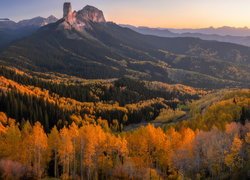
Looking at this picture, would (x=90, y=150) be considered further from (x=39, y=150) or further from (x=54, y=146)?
(x=39, y=150)

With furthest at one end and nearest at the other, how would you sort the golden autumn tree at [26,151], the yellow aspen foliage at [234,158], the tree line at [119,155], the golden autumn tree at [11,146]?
the yellow aspen foliage at [234,158] → the tree line at [119,155] → the golden autumn tree at [11,146] → the golden autumn tree at [26,151]

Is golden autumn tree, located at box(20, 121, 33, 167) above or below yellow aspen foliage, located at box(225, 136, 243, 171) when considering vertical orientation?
above

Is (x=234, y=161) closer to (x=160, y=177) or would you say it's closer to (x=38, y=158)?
(x=160, y=177)

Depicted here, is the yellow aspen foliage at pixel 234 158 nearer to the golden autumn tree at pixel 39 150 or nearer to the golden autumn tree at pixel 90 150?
the golden autumn tree at pixel 90 150

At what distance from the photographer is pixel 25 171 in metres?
119

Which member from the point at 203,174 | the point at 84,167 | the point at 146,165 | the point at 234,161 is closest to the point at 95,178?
the point at 84,167

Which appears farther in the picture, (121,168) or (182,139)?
(182,139)

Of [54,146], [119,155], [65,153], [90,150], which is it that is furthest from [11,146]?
[119,155]

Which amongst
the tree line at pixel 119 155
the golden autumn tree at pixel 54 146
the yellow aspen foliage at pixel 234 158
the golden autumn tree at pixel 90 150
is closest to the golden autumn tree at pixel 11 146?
the tree line at pixel 119 155

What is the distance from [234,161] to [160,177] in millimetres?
29488

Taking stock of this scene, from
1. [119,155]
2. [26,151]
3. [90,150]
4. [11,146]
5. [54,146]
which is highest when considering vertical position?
[11,146]

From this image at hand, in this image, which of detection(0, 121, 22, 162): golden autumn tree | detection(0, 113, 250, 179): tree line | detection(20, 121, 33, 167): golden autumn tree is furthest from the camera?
detection(0, 113, 250, 179): tree line

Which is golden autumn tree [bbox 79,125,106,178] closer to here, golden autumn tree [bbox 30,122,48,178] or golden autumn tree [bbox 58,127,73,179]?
golden autumn tree [bbox 58,127,73,179]

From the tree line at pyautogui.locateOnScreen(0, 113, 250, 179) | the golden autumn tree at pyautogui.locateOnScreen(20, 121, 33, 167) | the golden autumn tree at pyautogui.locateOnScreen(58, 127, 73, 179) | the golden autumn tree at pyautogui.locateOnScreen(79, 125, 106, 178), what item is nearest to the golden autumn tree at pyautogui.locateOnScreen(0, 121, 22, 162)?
the tree line at pyautogui.locateOnScreen(0, 113, 250, 179)
